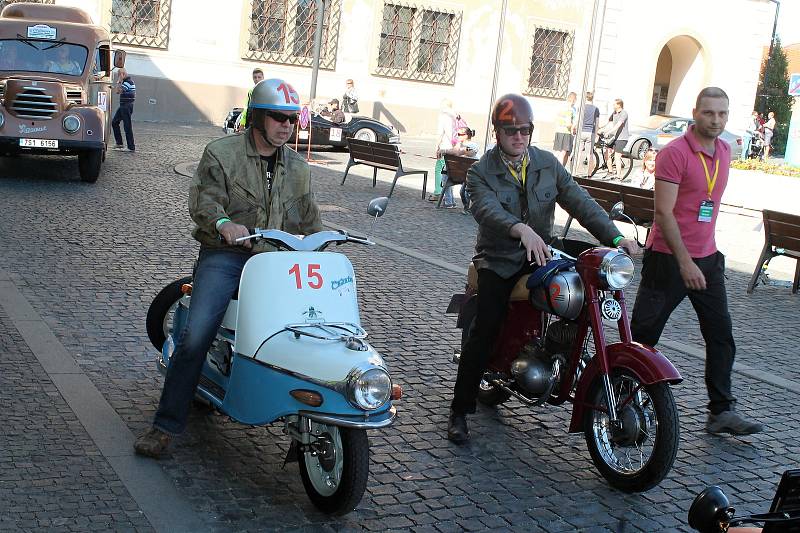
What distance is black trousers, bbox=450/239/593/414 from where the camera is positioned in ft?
18.4

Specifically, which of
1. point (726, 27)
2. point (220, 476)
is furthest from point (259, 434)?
point (726, 27)

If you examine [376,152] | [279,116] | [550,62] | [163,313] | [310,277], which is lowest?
[163,313]

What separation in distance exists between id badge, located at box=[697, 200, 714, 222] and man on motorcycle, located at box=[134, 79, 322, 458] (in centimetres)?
224

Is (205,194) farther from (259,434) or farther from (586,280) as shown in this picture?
(586,280)

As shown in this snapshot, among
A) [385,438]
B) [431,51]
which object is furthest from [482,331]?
[431,51]

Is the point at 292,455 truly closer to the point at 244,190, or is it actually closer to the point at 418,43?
the point at 244,190

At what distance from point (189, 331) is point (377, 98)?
28.4 meters

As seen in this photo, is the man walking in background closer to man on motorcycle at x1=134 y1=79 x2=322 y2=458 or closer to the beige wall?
the beige wall

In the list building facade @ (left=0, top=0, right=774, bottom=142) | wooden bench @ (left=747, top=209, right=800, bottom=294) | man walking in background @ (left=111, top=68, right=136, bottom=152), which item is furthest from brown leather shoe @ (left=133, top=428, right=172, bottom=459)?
building facade @ (left=0, top=0, right=774, bottom=142)

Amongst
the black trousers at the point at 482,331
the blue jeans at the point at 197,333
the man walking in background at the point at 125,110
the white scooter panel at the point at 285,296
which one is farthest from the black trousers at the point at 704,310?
the man walking in background at the point at 125,110

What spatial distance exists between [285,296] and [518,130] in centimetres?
157

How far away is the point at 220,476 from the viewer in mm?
4891

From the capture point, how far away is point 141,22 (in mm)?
28906

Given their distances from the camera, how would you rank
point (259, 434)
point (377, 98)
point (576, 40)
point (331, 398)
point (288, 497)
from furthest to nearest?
point (576, 40), point (377, 98), point (259, 434), point (288, 497), point (331, 398)
